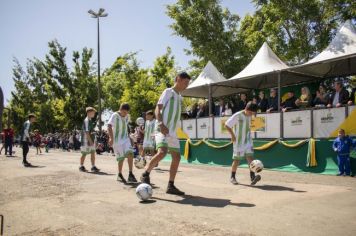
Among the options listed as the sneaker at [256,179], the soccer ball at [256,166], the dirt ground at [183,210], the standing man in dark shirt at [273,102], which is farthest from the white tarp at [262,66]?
the dirt ground at [183,210]

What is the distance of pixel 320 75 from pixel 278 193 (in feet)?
32.4

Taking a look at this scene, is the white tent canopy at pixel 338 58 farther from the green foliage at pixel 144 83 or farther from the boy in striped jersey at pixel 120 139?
the green foliage at pixel 144 83

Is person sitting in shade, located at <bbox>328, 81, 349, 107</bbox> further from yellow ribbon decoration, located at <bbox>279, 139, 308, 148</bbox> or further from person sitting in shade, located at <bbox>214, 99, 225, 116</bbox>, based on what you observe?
person sitting in shade, located at <bbox>214, 99, 225, 116</bbox>

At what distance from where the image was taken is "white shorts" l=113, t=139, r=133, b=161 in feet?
28.3

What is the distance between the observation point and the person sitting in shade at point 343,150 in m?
10.5

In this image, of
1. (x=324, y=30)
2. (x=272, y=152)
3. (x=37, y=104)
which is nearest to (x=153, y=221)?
(x=272, y=152)

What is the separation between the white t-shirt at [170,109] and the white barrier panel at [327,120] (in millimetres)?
6751

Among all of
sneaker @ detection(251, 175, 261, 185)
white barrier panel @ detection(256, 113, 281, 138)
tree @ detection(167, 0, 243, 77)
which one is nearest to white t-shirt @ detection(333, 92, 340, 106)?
white barrier panel @ detection(256, 113, 281, 138)

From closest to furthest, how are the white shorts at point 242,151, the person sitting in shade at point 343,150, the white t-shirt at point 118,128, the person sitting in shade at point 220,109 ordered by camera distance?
the white shorts at point 242,151
the white t-shirt at point 118,128
the person sitting in shade at point 343,150
the person sitting in shade at point 220,109

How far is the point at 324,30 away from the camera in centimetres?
2041

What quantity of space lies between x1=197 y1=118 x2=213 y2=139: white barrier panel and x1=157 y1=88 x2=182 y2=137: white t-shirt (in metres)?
9.42

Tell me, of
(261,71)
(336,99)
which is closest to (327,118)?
(336,99)

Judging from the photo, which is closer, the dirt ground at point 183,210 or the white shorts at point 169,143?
the dirt ground at point 183,210

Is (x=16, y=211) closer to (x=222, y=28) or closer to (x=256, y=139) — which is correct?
(x=256, y=139)
